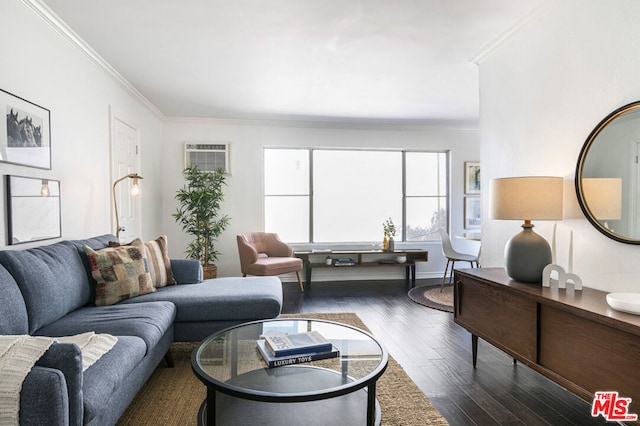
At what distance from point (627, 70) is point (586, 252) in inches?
39.8

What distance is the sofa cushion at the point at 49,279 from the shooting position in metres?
1.95

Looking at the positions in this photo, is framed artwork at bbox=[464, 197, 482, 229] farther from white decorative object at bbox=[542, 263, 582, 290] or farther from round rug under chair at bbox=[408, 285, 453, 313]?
white decorative object at bbox=[542, 263, 582, 290]

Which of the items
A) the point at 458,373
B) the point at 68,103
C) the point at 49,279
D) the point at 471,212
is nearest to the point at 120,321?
the point at 49,279

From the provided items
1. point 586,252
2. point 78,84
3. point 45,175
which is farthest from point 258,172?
point 586,252

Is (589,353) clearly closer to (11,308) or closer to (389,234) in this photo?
(11,308)

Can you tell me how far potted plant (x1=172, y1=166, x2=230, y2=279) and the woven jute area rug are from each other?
2.63m

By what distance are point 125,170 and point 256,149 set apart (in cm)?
209

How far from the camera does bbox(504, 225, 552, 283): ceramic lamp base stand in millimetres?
2199

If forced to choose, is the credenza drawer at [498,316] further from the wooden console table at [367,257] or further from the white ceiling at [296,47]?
the wooden console table at [367,257]

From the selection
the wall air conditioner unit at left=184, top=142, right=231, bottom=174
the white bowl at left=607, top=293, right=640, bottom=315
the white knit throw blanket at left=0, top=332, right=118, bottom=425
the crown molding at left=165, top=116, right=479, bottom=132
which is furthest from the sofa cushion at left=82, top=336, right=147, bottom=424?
the crown molding at left=165, top=116, right=479, bottom=132

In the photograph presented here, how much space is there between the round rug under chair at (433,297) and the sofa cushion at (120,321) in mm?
3040

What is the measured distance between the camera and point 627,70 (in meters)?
1.92

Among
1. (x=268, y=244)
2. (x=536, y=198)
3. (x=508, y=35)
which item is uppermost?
(x=508, y=35)

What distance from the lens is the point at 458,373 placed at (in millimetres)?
2562
